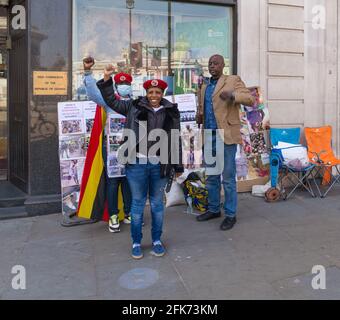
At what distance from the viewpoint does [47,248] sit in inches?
173

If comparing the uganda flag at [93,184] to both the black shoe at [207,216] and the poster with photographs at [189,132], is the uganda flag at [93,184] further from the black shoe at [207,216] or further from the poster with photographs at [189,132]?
the poster with photographs at [189,132]

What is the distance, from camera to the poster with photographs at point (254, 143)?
21.1ft

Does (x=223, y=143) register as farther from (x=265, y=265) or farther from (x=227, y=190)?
(x=265, y=265)

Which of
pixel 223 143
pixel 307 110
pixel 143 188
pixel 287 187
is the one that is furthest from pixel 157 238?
pixel 307 110

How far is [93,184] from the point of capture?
4859 mm

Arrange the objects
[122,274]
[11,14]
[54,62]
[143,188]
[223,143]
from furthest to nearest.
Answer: [11,14]
[54,62]
[223,143]
[143,188]
[122,274]

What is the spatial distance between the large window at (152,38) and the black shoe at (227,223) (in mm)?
2387

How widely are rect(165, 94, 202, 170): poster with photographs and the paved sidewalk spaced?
0.81 meters

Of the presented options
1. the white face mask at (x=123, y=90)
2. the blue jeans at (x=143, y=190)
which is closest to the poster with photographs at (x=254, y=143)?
the white face mask at (x=123, y=90)

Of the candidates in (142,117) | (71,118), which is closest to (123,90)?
(142,117)

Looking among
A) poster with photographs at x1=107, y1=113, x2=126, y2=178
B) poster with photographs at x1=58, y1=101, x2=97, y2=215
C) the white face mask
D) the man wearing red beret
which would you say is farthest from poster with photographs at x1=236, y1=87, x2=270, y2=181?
the white face mask

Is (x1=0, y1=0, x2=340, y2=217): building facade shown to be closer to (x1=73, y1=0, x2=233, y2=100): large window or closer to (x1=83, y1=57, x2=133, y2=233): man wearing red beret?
(x1=73, y1=0, x2=233, y2=100): large window
